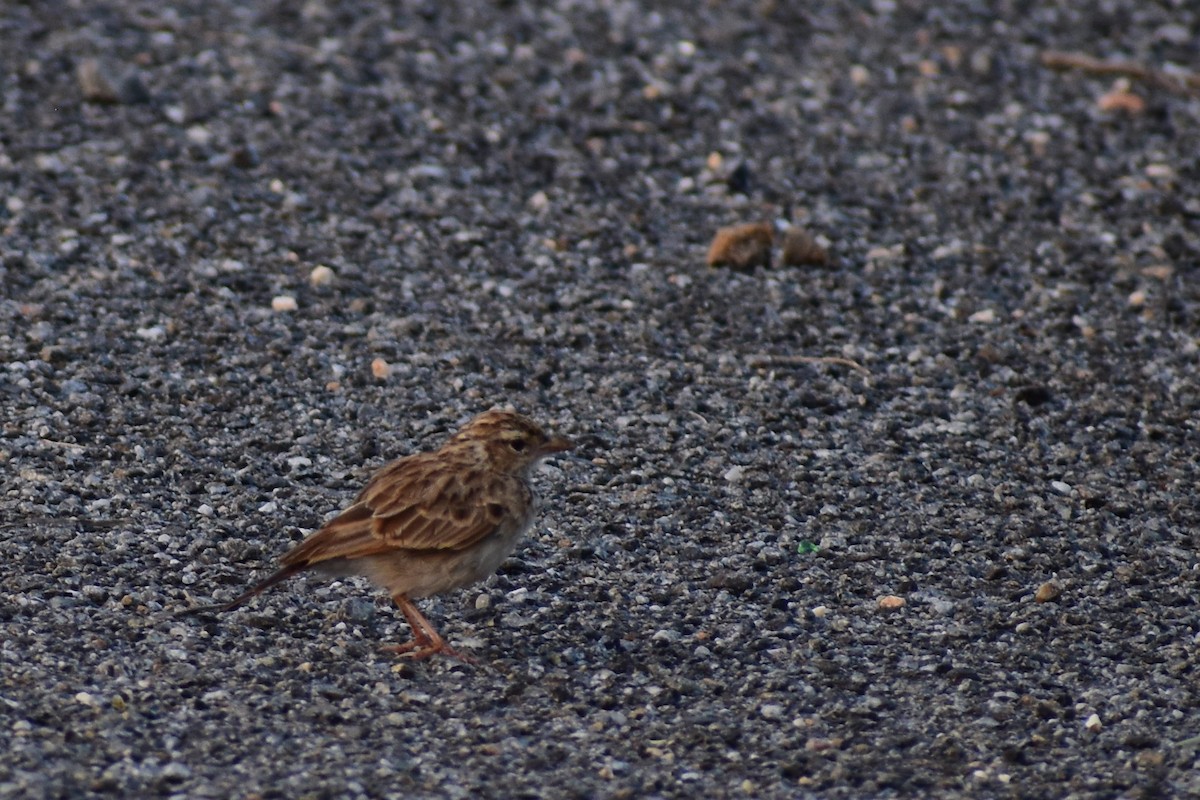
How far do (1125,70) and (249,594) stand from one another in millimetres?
10134

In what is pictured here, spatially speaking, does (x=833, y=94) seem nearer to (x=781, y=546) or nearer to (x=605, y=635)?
(x=781, y=546)

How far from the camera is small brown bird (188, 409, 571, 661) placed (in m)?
7.18

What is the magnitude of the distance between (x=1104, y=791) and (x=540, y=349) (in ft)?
15.9

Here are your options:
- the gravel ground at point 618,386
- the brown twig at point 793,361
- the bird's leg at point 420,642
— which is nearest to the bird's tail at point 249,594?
the gravel ground at point 618,386

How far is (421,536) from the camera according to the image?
726 centimetres

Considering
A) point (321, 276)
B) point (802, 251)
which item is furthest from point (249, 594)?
point (802, 251)

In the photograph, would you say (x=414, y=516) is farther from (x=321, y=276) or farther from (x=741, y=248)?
(x=741, y=248)

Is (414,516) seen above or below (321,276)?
above

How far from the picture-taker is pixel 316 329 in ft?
33.6

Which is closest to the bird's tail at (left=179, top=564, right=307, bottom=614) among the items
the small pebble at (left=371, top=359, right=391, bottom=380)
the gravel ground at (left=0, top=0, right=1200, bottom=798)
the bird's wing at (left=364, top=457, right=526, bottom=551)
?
the gravel ground at (left=0, top=0, right=1200, bottom=798)

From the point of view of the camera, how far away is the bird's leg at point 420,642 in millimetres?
7281

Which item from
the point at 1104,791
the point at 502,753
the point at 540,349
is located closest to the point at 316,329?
the point at 540,349

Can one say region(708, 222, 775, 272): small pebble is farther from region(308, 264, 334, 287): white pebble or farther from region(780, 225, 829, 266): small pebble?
region(308, 264, 334, 287): white pebble

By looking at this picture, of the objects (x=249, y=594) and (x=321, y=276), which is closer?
(x=249, y=594)
